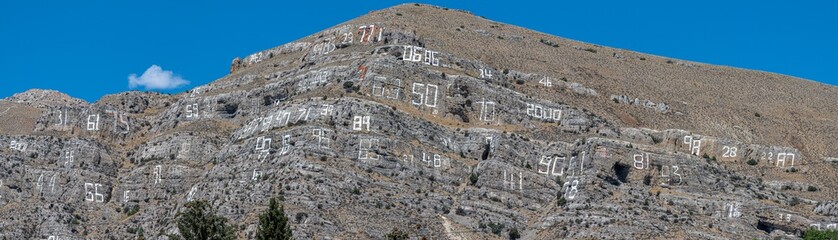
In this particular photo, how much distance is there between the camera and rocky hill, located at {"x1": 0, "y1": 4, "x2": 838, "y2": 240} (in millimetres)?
149875

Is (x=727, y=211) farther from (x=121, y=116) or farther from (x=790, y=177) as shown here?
(x=121, y=116)

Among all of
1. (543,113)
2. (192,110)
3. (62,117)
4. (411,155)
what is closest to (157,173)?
(192,110)

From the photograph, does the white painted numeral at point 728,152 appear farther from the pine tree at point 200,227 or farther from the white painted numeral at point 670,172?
the pine tree at point 200,227

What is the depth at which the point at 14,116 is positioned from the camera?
183625 millimetres

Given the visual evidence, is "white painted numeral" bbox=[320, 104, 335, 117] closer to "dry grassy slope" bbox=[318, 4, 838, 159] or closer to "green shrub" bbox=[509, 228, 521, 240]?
"green shrub" bbox=[509, 228, 521, 240]

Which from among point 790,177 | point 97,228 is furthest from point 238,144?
point 790,177

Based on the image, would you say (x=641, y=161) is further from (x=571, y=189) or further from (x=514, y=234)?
(x=514, y=234)

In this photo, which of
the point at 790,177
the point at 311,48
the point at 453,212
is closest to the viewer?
the point at 453,212

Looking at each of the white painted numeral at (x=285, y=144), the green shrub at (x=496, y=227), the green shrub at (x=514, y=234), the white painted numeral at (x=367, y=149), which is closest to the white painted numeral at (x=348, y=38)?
the white painted numeral at (x=285, y=144)

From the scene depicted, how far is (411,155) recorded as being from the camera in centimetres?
15688

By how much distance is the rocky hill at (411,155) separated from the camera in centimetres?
14988

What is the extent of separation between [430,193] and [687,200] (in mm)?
20108

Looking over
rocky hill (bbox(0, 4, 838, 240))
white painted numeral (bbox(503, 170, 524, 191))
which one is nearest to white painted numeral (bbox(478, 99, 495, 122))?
A: rocky hill (bbox(0, 4, 838, 240))

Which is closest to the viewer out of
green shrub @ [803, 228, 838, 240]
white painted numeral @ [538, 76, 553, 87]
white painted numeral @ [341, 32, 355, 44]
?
green shrub @ [803, 228, 838, 240]
